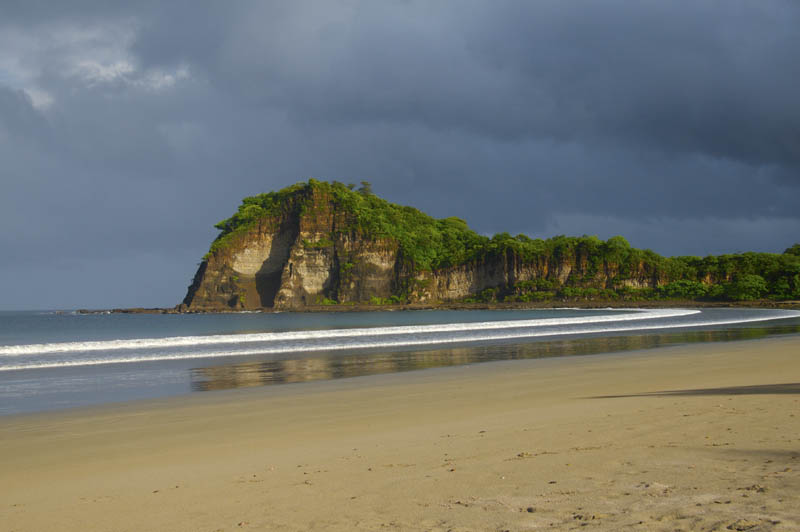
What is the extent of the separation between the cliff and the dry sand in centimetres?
13941

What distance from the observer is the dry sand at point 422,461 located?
5258 millimetres

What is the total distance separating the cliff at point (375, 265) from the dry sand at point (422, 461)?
139 metres

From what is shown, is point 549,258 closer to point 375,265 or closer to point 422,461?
point 375,265

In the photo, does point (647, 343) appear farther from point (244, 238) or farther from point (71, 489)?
point (244, 238)

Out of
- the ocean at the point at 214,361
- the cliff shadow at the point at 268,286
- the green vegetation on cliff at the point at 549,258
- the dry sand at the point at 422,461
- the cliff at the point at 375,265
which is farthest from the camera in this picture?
the cliff shadow at the point at 268,286

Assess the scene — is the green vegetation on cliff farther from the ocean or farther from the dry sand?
the dry sand

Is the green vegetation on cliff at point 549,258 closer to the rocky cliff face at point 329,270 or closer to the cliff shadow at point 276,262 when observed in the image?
the rocky cliff face at point 329,270

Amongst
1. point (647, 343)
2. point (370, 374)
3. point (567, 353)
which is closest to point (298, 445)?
point (370, 374)

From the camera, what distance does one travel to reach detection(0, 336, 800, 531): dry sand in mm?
Answer: 5258

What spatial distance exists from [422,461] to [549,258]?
5990 inches

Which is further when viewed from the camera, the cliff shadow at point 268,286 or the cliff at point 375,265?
the cliff shadow at point 268,286

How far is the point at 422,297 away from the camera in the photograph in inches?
6225

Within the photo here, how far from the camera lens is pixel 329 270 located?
6319 inches

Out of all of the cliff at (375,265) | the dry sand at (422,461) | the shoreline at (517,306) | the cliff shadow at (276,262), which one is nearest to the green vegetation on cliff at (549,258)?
the cliff at (375,265)
